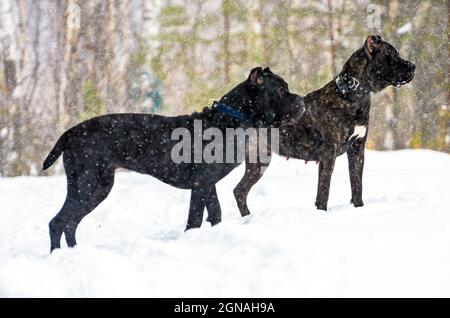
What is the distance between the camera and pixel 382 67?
20.7ft

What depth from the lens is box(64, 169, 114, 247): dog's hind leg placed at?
5387 mm

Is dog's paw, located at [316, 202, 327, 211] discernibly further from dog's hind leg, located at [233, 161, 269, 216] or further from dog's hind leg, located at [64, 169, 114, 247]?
dog's hind leg, located at [64, 169, 114, 247]

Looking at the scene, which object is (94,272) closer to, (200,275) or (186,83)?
(200,275)

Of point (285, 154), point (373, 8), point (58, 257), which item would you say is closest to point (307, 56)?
point (373, 8)

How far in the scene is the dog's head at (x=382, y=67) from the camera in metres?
6.29

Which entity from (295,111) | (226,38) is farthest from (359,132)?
(226,38)

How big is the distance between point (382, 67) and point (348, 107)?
20.4 inches

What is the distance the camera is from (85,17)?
47.8 feet

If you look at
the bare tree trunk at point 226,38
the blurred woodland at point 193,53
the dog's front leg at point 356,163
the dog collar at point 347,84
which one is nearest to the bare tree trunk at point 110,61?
the blurred woodland at point 193,53

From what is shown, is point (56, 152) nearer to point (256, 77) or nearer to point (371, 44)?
point (256, 77)

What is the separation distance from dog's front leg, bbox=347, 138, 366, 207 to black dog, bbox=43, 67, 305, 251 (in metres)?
1.27

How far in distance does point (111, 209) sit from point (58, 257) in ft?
13.7

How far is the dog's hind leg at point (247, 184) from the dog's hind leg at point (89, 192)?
198 centimetres

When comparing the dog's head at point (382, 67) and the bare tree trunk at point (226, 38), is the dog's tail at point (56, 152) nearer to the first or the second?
the dog's head at point (382, 67)
